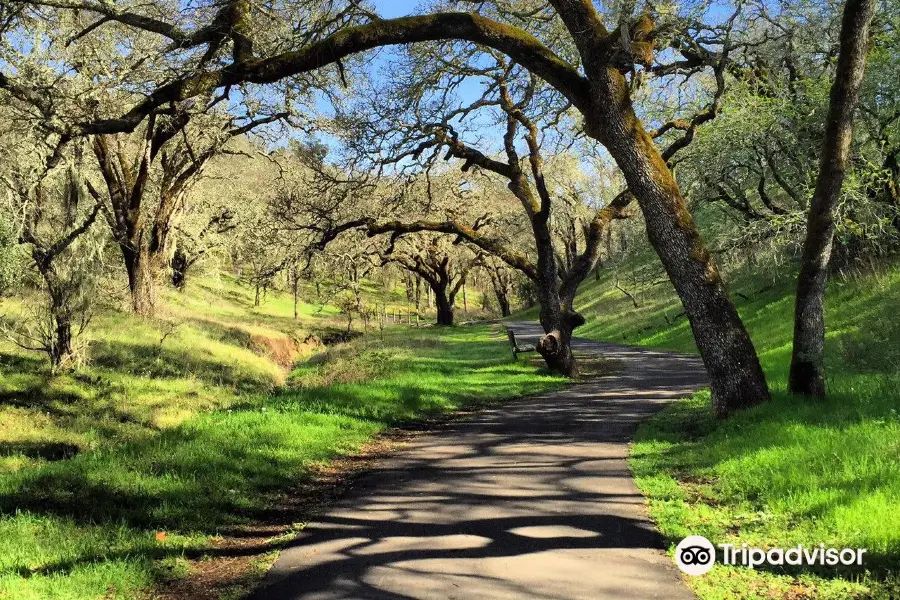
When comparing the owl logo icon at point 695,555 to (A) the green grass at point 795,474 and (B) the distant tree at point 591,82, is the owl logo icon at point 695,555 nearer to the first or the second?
(A) the green grass at point 795,474

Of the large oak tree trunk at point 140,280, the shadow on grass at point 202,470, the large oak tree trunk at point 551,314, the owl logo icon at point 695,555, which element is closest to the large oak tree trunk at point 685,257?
the owl logo icon at point 695,555

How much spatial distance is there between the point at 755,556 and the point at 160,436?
7146 mm

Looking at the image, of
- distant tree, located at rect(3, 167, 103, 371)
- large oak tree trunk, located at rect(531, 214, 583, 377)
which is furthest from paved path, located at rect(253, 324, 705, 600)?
distant tree, located at rect(3, 167, 103, 371)

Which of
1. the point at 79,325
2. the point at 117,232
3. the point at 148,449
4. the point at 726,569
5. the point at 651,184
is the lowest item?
the point at 726,569

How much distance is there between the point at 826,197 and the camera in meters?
7.14

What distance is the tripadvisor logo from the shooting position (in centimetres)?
411

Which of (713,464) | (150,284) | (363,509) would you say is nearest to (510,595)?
(363,509)

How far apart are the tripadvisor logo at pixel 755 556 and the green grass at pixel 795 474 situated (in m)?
0.09

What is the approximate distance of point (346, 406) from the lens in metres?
10.5

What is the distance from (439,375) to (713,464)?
Answer: 31.6ft

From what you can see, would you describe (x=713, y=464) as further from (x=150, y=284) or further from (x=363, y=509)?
(x=150, y=284)

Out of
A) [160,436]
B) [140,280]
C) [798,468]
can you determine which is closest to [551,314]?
[160,436]

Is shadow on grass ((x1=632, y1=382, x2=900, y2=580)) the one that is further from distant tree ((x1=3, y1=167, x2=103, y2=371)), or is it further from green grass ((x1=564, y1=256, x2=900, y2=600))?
distant tree ((x1=3, y1=167, x2=103, y2=371))

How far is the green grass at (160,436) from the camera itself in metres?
4.79
